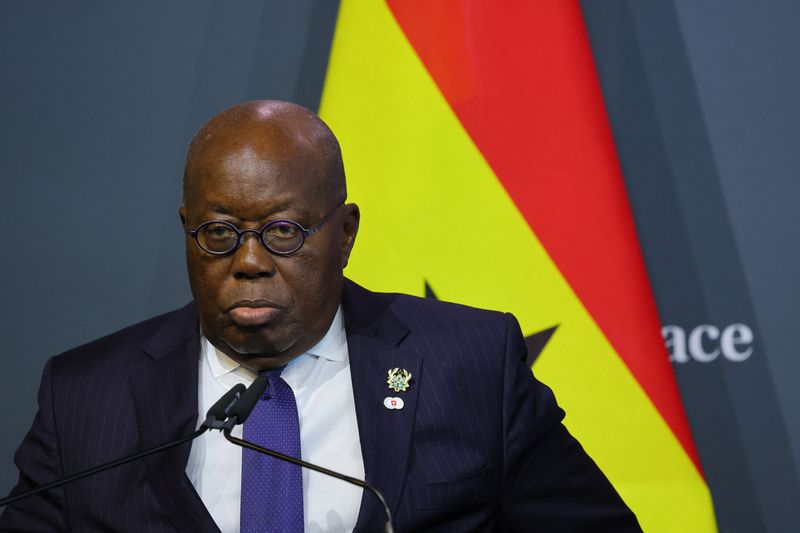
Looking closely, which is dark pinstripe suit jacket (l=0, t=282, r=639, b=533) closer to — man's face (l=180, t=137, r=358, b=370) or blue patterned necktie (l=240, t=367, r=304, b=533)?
blue patterned necktie (l=240, t=367, r=304, b=533)

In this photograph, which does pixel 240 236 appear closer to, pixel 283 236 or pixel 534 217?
pixel 283 236

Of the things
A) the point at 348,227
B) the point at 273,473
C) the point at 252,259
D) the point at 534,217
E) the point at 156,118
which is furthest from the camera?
the point at 156,118

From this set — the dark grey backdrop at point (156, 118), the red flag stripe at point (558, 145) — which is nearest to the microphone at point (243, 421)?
the red flag stripe at point (558, 145)

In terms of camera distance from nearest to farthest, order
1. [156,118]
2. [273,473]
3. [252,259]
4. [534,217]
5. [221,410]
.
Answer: [221,410] → [252,259] → [273,473] → [534,217] → [156,118]

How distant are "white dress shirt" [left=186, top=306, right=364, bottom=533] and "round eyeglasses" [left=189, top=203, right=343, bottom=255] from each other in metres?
0.27

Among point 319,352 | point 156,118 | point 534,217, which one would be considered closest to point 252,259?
point 319,352

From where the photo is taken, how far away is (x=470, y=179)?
2.22 meters

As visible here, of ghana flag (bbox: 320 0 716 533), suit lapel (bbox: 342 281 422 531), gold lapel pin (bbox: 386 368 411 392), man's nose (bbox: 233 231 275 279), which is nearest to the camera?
man's nose (bbox: 233 231 275 279)

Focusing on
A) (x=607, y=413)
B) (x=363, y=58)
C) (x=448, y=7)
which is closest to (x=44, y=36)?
(x=363, y=58)

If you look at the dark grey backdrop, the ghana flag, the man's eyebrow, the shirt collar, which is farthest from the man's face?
the dark grey backdrop

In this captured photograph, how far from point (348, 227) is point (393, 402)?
0.31m

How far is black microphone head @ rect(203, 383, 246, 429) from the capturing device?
128cm

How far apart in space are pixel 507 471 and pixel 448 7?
113cm

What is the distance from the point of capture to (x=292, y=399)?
164 cm
